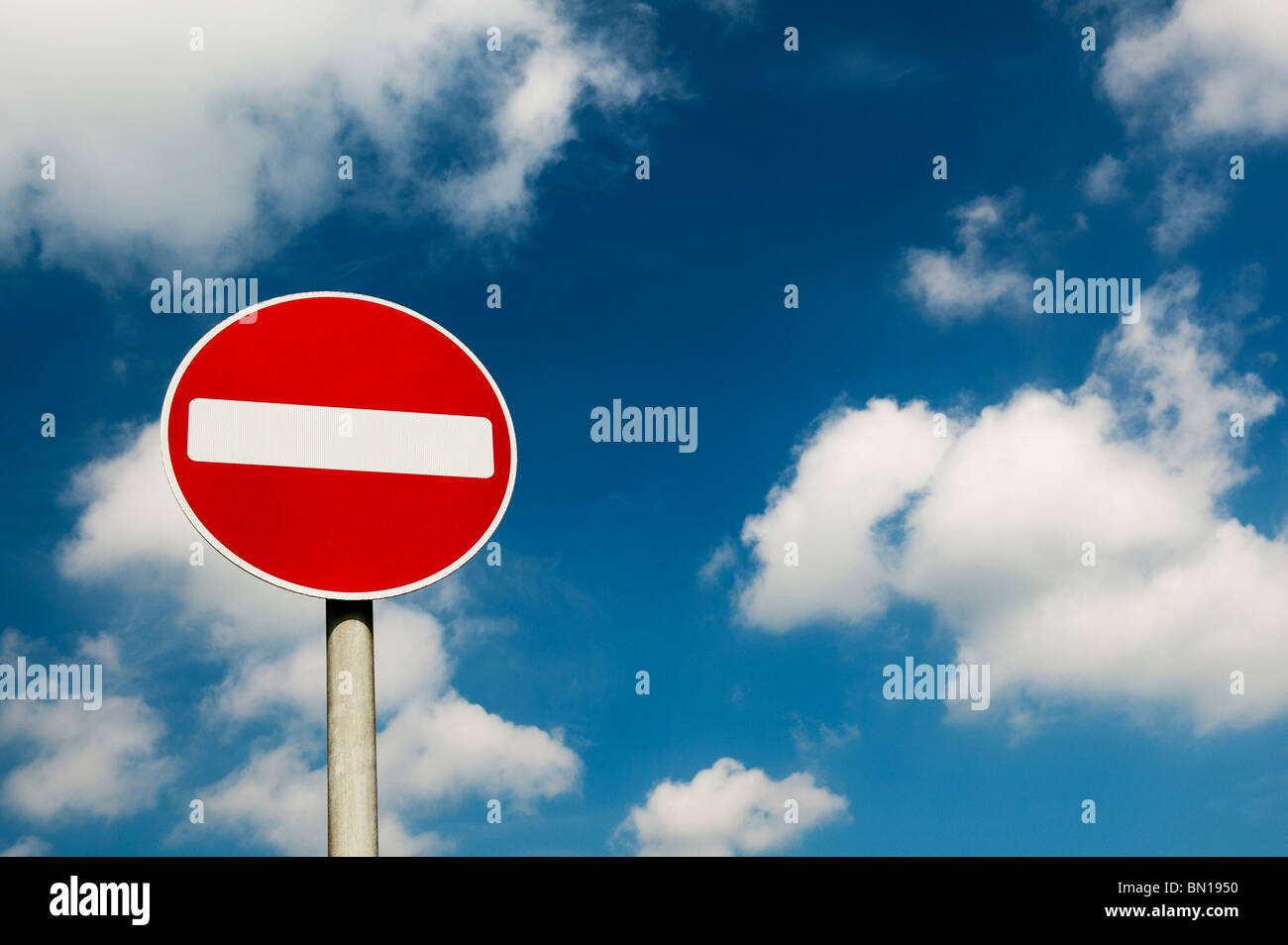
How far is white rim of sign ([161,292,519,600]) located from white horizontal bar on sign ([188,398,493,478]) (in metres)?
0.06

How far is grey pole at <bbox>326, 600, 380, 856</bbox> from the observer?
223 cm

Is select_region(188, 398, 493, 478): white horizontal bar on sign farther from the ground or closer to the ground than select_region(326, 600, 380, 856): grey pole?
farther from the ground

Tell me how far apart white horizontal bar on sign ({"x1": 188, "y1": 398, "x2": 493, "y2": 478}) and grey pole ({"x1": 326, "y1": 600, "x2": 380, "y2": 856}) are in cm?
37

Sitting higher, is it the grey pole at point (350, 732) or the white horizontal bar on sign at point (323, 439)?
the white horizontal bar on sign at point (323, 439)

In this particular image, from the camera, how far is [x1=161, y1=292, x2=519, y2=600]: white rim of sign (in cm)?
233

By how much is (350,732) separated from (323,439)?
72cm

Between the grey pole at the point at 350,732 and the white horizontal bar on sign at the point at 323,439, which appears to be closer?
the grey pole at the point at 350,732

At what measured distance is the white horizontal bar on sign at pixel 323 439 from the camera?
2.40 meters

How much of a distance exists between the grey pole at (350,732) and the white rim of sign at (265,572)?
8 centimetres

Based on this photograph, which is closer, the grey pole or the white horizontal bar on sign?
the grey pole

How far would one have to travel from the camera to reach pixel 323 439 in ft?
8.01

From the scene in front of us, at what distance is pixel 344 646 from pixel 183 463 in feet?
1.96
